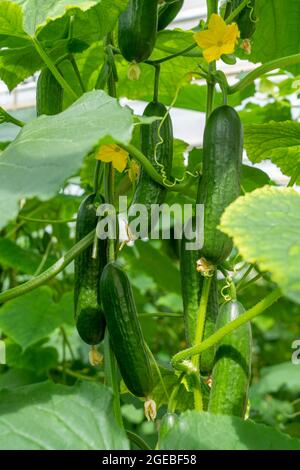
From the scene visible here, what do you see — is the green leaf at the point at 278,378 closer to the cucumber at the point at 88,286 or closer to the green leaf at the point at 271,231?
the cucumber at the point at 88,286

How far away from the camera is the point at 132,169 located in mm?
1305

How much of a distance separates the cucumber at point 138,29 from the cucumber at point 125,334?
0.33 metres

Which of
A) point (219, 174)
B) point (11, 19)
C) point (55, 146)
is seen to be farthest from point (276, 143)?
point (55, 146)

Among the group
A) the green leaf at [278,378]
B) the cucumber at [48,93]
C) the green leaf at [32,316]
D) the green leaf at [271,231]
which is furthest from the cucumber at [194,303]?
the green leaf at [278,378]

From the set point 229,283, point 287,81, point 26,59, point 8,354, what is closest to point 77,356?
point 8,354

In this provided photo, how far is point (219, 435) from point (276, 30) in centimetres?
91

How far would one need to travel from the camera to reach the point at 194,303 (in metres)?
1.18

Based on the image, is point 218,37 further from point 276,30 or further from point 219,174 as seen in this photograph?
point 276,30

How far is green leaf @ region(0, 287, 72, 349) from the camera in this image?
209 centimetres

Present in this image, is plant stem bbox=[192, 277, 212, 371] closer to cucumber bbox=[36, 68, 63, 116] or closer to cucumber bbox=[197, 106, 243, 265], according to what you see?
cucumber bbox=[197, 106, 243, 265]

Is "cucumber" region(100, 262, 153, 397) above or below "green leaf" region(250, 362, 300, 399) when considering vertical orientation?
above

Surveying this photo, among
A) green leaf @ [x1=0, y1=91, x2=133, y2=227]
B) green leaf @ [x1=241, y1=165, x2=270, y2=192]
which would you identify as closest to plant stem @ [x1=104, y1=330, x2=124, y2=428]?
green leaf @ [x1=0, y1=91, x2=133, y2=227]

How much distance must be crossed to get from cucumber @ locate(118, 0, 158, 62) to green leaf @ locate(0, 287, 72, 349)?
1088 mm
